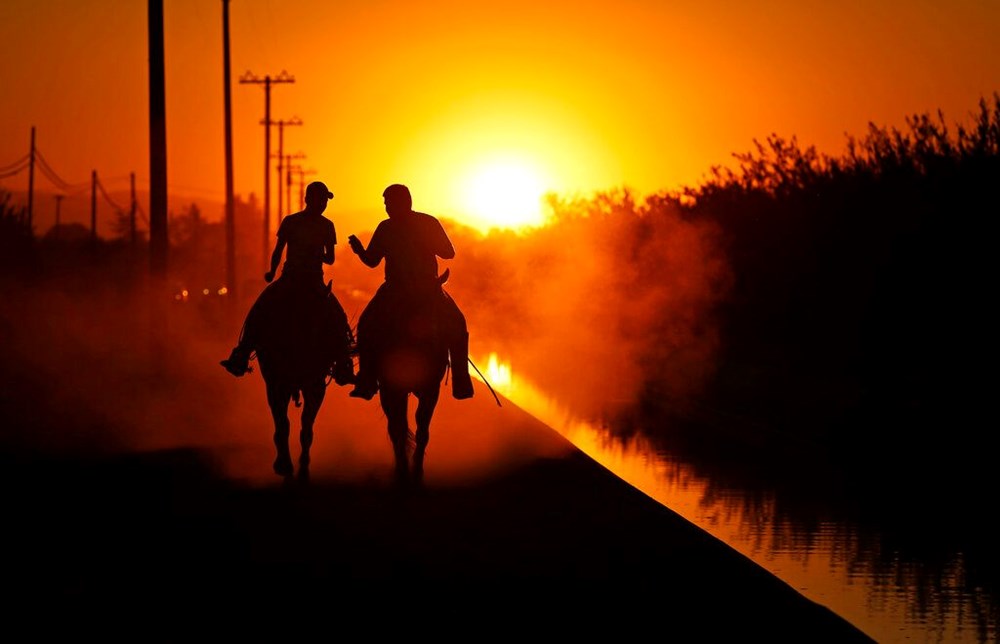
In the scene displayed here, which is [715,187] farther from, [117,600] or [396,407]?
[117,600]

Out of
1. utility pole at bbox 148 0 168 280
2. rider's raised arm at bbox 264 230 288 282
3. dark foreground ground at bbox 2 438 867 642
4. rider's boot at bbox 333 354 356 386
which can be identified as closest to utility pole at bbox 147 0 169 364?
utility pole at bbox 148 0 168 280

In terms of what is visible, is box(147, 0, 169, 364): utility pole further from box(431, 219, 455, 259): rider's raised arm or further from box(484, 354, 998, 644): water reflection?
box(431, 219, 455, 259): rider's raised arm

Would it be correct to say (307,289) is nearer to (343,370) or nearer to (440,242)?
(343,370)

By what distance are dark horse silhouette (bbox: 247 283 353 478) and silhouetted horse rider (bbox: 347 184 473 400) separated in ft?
1.41

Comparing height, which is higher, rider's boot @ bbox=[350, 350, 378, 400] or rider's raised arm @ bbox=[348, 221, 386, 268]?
rider's raised arm @ bbox=[348, 221, 386, 268]

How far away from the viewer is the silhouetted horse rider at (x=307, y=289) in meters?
15.4

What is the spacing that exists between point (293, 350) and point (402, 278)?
123 cm

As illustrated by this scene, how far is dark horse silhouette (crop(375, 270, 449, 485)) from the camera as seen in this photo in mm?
14914

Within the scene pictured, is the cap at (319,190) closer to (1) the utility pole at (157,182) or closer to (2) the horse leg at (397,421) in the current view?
(2) the horse leg at (397,421)

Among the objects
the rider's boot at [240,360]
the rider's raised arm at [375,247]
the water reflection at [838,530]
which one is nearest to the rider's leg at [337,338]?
the rider's raised arm at [375,247]

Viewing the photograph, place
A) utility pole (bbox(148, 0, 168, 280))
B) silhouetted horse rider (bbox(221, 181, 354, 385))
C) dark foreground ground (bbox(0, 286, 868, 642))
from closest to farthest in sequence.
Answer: dark foreground ground (bbox(0, 286, 868, 642)) → silhouetted horse rider (bbox(221, 181, 354, 385)) → utility pole (bbox(148, 0, 168, 280))

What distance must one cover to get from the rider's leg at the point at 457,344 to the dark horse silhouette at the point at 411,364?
0.37 feet

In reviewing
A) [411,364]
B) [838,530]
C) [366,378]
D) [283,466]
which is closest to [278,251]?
[366,378]

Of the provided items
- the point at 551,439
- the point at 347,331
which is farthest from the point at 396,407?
the point at 551,439
